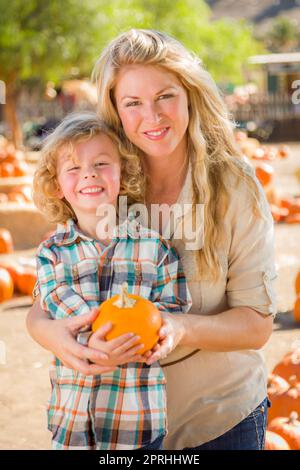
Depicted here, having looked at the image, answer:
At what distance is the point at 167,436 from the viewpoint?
227cm

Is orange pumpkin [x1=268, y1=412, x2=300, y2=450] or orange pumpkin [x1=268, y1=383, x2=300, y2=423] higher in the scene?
orange pumpkin [x1=268, y1=412, x2=300, y2=450]

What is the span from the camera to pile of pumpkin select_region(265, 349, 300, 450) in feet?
12.1

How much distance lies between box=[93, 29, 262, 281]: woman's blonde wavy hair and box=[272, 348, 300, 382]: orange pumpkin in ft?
7.82

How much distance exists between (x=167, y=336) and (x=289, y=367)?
2.65 metres

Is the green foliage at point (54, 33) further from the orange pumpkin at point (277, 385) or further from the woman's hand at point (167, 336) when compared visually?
the woman's hand at point (167, 336)

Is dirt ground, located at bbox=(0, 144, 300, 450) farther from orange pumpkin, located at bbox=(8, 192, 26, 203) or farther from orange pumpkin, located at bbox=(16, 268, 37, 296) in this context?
orange pumpkin, located at bbox=(8, 192, 26, 203)

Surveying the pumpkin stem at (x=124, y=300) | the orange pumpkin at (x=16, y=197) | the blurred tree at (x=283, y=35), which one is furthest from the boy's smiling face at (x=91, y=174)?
the blurred tree at (x=283, y=35)

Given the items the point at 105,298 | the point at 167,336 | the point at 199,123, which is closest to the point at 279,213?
the point at 199,123

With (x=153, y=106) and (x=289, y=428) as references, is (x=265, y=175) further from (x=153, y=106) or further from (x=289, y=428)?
(x=153, y=106)

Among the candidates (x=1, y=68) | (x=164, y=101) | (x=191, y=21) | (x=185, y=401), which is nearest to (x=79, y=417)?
(x=185, y=401)

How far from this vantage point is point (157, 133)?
2303 mm

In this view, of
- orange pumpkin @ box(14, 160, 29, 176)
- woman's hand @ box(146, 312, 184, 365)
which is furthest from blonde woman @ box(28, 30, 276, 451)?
orange pumpkin @ box(14, 160, 29, 176)

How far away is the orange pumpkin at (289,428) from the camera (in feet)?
12.3

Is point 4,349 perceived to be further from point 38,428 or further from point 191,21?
point 191,21
